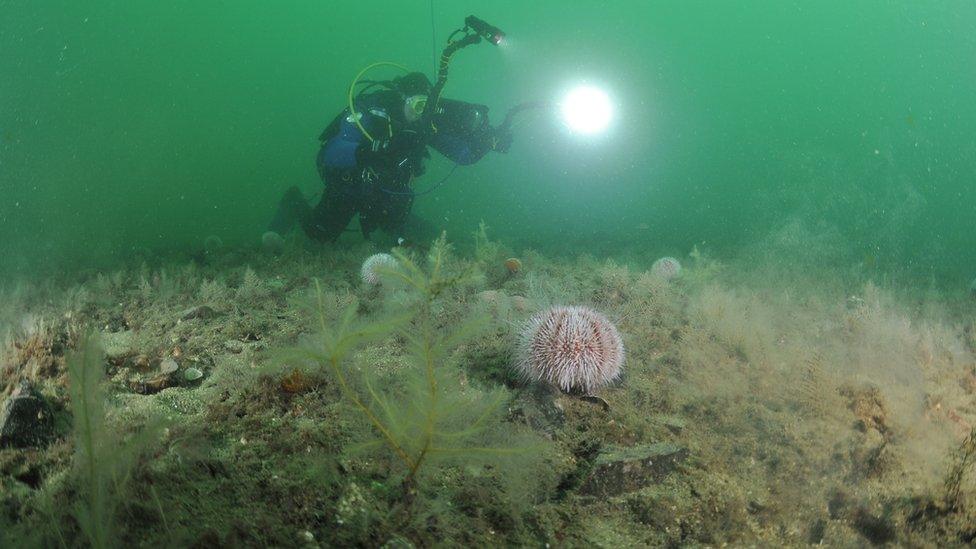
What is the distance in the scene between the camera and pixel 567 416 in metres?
3.04

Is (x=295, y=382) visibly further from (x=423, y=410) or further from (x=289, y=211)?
(x=289, y=211)

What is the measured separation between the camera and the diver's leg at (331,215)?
9609mm

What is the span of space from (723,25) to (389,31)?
64.9 metres

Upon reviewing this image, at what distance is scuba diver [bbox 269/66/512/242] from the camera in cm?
902

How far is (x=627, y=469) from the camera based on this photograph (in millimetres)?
2543

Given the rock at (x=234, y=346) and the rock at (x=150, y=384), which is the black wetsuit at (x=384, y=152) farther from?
the rock at (x=150, y=384)

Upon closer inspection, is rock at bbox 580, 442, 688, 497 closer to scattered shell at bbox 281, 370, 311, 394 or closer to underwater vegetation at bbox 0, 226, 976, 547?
underwater vegetation at bbox 0, 226, 976, 547

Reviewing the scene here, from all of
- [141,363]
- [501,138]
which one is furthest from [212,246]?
[141,363]

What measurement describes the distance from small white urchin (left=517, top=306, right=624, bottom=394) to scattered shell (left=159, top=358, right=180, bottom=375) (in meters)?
2.52

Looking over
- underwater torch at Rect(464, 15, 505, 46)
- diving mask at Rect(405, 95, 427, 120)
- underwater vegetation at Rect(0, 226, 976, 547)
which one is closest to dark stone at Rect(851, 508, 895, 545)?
underwater vegetation at Rect(0, 226, 976, 547)

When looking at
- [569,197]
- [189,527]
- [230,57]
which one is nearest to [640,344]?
[189,527]

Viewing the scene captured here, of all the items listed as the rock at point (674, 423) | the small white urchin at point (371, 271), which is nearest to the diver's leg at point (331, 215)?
the small white urchin at point (371, 271)

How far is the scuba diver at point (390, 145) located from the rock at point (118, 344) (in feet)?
18.1

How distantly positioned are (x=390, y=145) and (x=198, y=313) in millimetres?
5326
